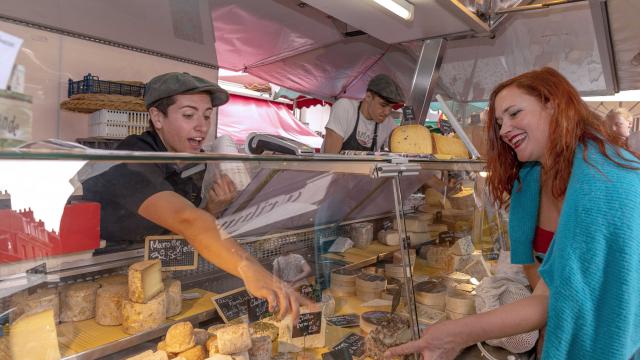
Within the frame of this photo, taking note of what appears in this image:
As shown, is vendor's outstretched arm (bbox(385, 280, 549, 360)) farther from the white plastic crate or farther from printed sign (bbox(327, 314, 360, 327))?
the white plastic crate

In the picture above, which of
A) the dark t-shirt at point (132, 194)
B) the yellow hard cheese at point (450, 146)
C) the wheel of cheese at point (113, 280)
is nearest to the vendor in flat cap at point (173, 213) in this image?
the dark t-shirt at point (132, 194)

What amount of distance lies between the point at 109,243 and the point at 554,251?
126 cm

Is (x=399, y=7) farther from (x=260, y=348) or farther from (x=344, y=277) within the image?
(x=260, y=348)

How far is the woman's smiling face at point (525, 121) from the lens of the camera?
138 centimetres

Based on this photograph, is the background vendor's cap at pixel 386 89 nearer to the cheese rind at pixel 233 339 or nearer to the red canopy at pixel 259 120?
Answer: the cheese rind at pixel 233 339

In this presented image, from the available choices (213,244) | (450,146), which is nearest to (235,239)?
(213,244)

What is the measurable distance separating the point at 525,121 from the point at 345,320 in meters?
0.96

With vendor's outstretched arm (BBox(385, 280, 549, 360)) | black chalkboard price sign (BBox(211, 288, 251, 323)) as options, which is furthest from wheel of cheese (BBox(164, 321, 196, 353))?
vendor's outstretched arm (BBox(385, 280, 549, 360))

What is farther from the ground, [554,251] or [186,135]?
[186,135]

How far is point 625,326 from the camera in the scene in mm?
1123

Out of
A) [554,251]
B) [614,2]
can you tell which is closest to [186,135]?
[554,251]

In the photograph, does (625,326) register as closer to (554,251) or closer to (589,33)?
(554,251)

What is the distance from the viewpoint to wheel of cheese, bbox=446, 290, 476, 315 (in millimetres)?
1935

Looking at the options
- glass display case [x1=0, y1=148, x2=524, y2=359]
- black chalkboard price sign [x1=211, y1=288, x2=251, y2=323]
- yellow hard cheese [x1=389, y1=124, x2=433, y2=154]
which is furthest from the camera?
yellow hard cheese [x1=389, y1=124, x2=433, y2=154]
